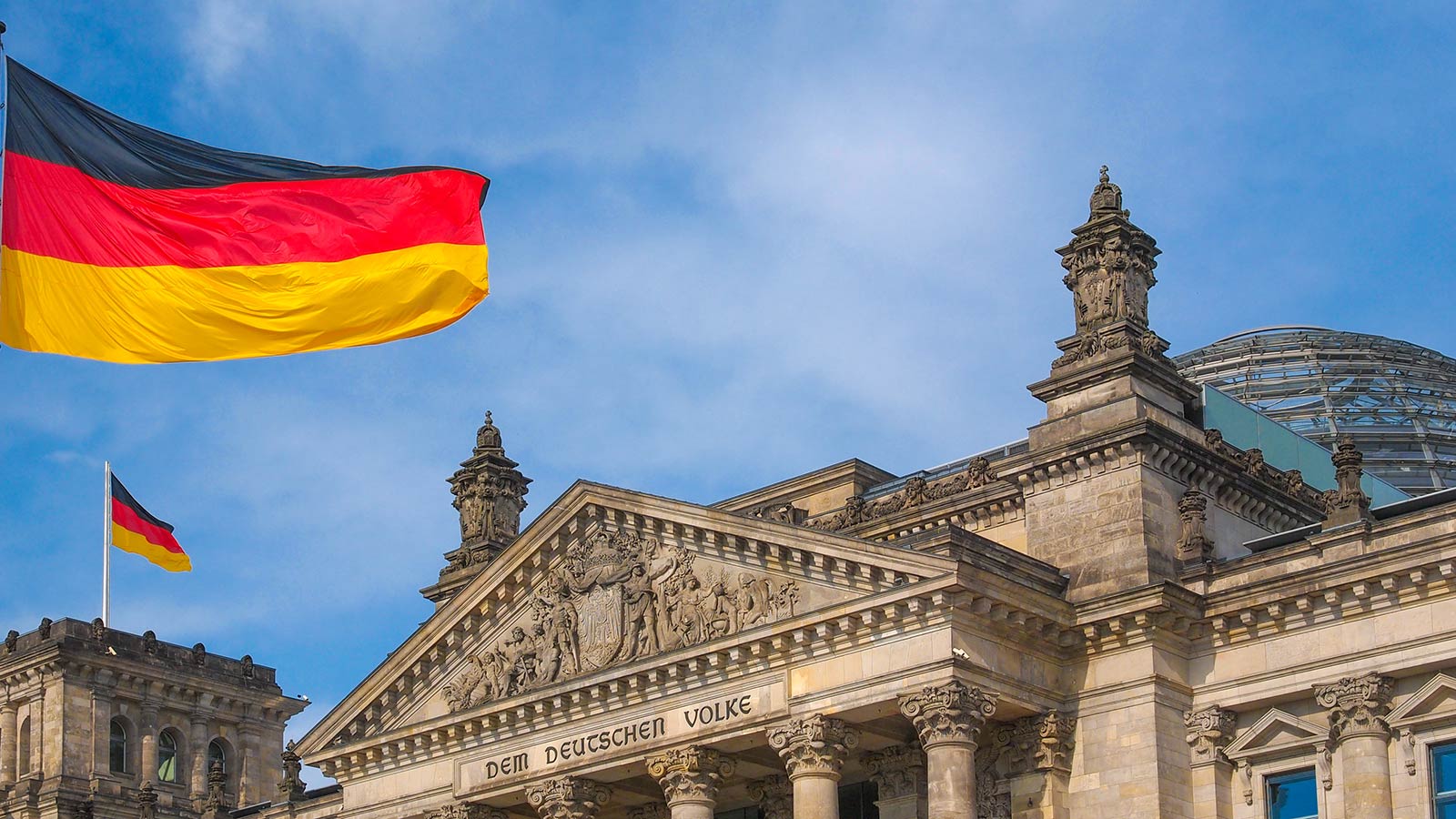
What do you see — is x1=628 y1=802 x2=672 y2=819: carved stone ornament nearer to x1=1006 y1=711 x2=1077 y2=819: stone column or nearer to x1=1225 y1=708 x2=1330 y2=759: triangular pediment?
A: x1=1006 y1=711 x2=1077 y2=819: stone column

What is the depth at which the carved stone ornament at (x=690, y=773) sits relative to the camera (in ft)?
151

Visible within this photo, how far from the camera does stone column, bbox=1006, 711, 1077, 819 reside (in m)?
43.5

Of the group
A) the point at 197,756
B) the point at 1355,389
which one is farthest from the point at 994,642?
the point at 197,756

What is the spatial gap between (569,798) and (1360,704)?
1677 cm

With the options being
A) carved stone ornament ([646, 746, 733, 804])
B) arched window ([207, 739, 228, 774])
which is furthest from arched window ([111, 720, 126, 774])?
carved stone ornament ([646, 746, 733, 804])

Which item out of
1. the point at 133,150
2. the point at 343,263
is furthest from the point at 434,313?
the point at 133,150

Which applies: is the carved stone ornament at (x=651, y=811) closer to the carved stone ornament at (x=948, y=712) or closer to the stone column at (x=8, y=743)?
the carved stone ornament at (x=948, y=712)

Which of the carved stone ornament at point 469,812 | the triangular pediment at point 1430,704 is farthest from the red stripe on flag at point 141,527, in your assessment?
the triangular pediment at point 1430,704

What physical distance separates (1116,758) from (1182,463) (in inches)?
261

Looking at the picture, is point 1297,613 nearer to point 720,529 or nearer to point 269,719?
point 720,529

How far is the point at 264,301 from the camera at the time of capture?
29.3m

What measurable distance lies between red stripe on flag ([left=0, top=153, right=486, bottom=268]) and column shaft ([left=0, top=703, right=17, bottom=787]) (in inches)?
1998

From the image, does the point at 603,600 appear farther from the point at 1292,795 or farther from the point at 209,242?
the point at 209,242

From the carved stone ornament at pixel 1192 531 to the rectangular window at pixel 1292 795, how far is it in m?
4.69
